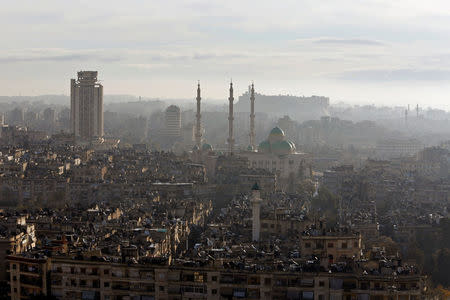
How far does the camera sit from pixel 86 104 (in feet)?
357

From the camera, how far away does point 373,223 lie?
136 ft

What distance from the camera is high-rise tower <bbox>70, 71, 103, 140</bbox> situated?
108 meters

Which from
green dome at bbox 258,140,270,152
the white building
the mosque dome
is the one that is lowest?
the white building

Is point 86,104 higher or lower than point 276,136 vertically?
higher

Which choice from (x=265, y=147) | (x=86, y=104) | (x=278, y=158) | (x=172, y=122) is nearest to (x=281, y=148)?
(x=278, y=158)

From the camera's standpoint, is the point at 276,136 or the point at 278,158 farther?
the point at 276,136

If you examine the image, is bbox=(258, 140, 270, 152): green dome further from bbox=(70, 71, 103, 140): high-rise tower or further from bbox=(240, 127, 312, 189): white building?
bbox=(70, 71, 103, 140): high-rise tower

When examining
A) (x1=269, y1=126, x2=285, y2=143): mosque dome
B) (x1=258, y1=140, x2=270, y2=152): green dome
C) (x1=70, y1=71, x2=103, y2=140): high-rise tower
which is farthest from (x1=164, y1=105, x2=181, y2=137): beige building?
(x1=258, y1=140, x2=270, y2=152): green dome

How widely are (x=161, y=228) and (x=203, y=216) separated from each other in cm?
1034

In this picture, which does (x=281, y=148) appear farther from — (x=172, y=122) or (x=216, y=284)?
(x=172, y=122)

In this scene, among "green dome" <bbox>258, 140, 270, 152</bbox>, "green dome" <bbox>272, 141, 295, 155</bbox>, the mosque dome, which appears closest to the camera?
"green dome" <bbox>272, 141, 295, 155</bbox>

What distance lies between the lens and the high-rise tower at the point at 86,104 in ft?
354

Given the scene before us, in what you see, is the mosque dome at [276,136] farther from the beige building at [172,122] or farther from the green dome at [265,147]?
the beige building at [172,122]

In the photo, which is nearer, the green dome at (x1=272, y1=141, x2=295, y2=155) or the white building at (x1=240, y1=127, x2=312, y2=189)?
the white building at (x1=240, y1=127, x2=312, y2=189)
